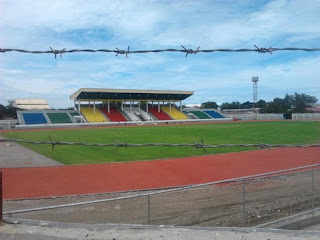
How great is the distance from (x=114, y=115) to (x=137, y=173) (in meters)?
47.9

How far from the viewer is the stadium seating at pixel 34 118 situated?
50812mm

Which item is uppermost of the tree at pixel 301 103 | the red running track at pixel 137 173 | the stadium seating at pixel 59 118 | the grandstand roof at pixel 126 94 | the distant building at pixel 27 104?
the grandstand roof at pixel 126 94

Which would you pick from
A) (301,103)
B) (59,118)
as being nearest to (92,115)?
(59,118)

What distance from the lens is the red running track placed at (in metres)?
11.9

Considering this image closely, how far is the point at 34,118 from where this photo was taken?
52.2 meters

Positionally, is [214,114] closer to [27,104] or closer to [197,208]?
[27,104]

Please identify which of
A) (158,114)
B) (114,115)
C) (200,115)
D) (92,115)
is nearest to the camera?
(92,115)

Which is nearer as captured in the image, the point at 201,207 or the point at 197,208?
the point at 197,208

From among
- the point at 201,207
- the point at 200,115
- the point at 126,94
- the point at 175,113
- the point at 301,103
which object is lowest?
the point at 201,207

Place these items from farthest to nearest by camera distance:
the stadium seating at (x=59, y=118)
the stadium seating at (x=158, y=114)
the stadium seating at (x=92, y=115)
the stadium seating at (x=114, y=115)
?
the stadium seating at (x=158, y=114) < the stadium seating at (x=114, y=115) < the stadium seating at (x=92, y=115) < the stadium seating at (x=59, y=118)

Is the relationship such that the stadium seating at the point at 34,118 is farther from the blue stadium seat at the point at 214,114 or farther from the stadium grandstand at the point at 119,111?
the blue stadium seat at the point at 214,114

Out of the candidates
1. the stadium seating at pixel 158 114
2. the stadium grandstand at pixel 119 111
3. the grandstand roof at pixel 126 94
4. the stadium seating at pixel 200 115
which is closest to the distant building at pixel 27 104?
the stadium grandstand at pixel 119 111

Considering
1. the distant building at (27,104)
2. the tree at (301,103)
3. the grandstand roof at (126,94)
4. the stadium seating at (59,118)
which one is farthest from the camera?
the grandstand roof at (126,94)

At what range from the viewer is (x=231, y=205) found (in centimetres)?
800
